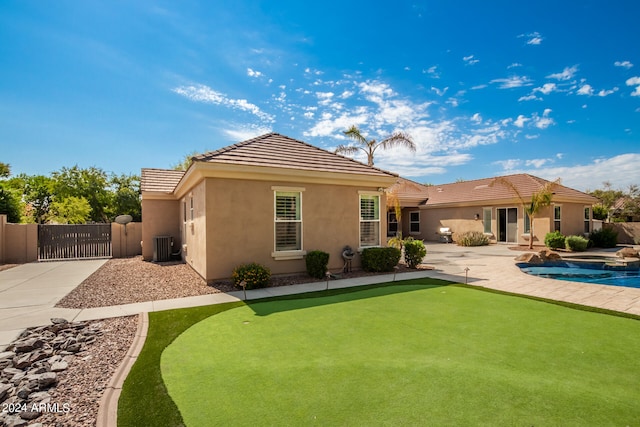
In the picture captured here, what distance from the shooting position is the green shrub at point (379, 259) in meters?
11.2

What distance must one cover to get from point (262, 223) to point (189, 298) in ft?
10.1

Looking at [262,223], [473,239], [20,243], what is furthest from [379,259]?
[20,243]

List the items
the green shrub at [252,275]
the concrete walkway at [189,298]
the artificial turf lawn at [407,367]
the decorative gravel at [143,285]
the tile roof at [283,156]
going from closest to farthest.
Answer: the artificial turf lawn at [407,367]
the concrete walkway at [189,298]
the decorative gravel at [143,285]
the green shrub at [252,275]
the tile roof at [283,156]

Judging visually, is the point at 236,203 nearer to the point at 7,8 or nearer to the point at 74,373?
the point at 74,373

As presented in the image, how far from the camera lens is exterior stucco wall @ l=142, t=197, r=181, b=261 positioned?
617 inches

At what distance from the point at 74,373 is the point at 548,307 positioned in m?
8.89

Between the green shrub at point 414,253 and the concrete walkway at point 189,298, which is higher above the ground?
the green shrub at point 414,253

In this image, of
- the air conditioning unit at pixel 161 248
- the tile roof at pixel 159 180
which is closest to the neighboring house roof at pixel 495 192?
the tile roof at pixel 159 180

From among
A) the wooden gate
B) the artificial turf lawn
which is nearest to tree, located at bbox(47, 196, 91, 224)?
the wooden gate

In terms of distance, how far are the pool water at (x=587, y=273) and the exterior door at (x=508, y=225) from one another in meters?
7.66

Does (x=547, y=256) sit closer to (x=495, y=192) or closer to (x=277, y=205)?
(x=495, y=192)

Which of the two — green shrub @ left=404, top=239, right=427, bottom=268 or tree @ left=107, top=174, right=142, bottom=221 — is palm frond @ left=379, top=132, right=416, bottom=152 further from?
tree @ left=107, top=174, right=142, bottom=221

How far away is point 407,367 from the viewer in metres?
3.89

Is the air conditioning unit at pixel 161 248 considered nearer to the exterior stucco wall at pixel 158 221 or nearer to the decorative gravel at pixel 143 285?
the exterior stucco wall at pixel 158 221
